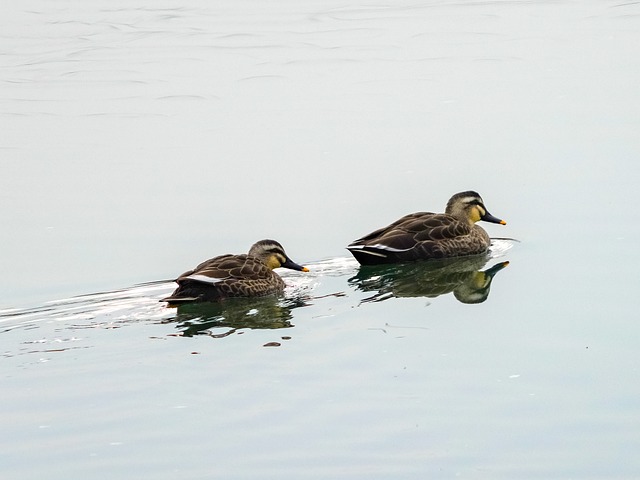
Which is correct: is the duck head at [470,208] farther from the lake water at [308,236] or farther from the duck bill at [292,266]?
the duck bill at [292,266]

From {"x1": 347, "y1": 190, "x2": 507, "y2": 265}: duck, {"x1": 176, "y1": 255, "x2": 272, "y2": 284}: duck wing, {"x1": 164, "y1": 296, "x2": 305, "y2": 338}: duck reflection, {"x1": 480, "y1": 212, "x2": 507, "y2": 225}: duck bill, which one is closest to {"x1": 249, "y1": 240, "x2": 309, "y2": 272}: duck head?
{"x1": 176, "y1": 255, "x2": 272, "y2": 284}: duck wing

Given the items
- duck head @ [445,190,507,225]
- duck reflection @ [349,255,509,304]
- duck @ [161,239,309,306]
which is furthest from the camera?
duck head @ [445,190,507,225]

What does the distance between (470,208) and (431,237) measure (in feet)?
2.83

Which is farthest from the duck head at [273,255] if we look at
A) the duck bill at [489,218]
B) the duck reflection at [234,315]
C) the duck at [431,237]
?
the duck bill at [489,218]

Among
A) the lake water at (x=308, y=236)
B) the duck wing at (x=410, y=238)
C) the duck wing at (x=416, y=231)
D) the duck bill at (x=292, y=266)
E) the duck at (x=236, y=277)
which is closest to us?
the lake water at (x=308, y=236)

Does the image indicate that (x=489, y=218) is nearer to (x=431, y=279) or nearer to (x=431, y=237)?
(x=431, y=237)

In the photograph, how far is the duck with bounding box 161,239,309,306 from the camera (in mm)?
11469

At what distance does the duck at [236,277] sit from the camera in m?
11.5

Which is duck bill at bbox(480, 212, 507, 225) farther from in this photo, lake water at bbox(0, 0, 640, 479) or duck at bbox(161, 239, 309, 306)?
duck at bbox(161, 239, 309, 306)

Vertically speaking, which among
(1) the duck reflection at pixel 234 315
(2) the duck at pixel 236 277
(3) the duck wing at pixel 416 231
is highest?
(3) the duck wing at pixel 416 231

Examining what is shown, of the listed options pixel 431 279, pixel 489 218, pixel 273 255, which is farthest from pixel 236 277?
pixel 489 218

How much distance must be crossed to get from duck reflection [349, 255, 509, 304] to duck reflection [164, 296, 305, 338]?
0.84 meters

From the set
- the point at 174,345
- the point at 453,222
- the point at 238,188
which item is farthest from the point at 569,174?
the point at 174,345

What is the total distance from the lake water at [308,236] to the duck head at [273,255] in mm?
258
